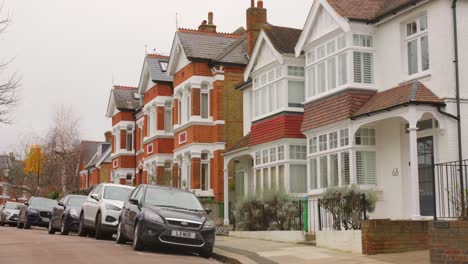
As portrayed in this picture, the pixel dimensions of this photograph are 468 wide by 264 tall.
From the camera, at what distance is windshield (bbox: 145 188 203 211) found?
56.3ft

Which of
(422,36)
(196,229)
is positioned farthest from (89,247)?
(422,36)

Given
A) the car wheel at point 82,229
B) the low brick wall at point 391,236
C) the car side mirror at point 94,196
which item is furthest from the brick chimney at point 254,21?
the low brick wall at point 391,236

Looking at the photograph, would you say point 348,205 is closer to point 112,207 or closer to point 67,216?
point 112,207

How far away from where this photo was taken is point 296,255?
15.9 meters

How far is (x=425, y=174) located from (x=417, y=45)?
11.8 ft

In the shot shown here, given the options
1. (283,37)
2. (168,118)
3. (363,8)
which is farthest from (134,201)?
(168,118)

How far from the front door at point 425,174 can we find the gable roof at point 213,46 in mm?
14968

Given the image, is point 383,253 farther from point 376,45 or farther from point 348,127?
point 376,45

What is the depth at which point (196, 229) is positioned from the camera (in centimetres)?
1606

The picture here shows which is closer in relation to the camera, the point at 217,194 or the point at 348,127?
the point at 348,127

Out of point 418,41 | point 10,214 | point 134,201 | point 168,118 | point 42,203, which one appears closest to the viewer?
point 134,201

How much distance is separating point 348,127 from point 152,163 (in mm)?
19584

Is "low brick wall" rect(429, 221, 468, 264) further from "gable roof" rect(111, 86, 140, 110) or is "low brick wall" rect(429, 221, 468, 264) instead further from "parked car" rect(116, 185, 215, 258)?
"gable roof" rect(111, 86, 140, 110)

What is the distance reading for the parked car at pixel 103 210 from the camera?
68.4 feet
